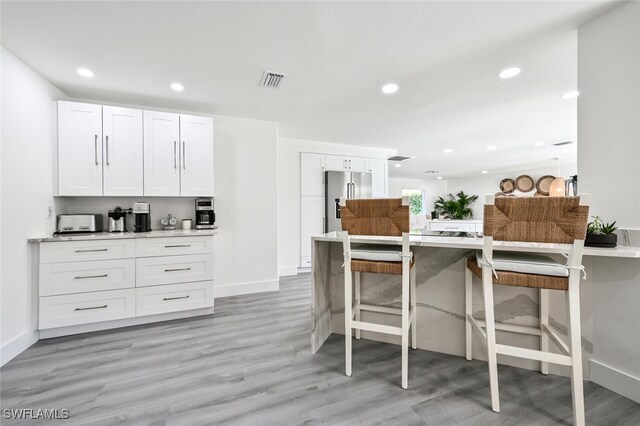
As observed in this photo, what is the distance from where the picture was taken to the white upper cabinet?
5.12 metres

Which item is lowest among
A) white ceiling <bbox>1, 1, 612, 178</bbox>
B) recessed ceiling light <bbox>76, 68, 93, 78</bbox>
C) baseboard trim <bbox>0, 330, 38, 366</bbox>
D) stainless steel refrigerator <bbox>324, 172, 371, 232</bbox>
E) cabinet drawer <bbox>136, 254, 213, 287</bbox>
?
baseboard trim <bbox>0, 330, 38, 366</bbox>

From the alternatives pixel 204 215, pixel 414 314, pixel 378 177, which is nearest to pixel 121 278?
pixel 204 215

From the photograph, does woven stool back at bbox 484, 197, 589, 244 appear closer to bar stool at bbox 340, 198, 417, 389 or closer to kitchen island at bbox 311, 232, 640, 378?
kitchen island at bbox 311, 232, 640, 378

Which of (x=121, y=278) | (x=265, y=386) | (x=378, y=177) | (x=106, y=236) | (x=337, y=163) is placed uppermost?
(x=337, y=163)

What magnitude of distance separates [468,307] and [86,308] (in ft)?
11.0

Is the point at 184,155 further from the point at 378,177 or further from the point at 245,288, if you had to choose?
the point at 378,177

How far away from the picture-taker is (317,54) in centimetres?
218

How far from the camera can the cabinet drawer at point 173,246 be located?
2.66 metres

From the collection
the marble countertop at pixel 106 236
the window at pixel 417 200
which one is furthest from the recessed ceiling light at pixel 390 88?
the window at pixel 417 200

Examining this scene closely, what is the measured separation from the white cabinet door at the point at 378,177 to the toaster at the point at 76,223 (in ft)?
14.9

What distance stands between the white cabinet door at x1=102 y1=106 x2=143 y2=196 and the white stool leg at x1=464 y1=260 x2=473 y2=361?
131 inches

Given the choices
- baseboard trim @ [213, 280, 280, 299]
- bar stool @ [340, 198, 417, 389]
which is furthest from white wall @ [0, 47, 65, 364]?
bar stool @ [340, 198, 417, 389]

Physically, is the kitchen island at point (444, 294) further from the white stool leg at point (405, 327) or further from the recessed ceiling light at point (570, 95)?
the recessed ceiling light at point (570, 95)

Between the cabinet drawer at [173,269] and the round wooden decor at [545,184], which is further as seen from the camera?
the round wooden decor at [545,184]
